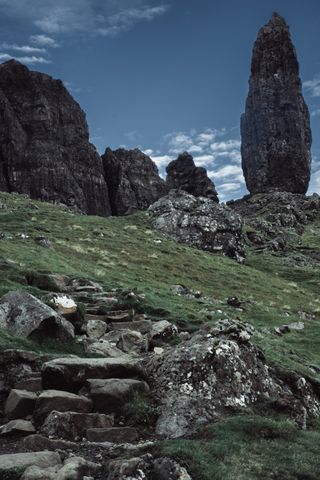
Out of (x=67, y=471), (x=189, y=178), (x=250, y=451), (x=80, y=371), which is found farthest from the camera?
(x=189, y=178)

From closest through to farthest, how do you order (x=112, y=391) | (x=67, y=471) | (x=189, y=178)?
(x=67, y=471) → (x=112, y=391) → (x=189, y=178)

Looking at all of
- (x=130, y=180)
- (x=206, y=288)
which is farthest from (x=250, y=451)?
(x=130, y=180)

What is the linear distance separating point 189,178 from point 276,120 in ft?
128

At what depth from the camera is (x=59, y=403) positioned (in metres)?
12.1

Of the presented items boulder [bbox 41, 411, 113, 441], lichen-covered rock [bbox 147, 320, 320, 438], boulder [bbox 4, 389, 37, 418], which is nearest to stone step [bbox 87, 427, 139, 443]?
boulder [bbox 41, 411, 113, 441]

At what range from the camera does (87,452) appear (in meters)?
10.3

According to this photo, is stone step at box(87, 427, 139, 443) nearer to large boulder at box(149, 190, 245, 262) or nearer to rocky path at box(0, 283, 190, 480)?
rocky path at box(0, 283, 190, 480)

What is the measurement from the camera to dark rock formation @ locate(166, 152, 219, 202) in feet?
515

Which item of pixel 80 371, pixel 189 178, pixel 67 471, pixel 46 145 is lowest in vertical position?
pixel 67 471

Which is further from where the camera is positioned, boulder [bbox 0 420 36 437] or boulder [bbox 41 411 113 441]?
boulder [bbox 41 411 113 441]

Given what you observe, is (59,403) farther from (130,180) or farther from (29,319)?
(130,180)

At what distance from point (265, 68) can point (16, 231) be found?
14503 cm

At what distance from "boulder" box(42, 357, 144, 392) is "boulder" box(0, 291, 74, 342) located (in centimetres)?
325

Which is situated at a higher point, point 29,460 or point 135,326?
point 135,326
